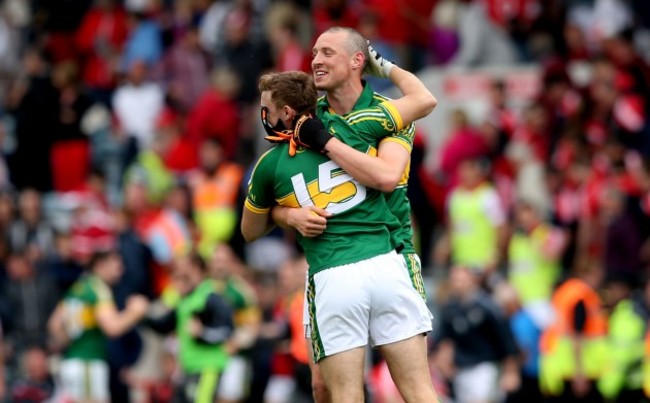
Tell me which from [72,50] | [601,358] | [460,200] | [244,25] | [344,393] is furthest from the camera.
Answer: [72,50]

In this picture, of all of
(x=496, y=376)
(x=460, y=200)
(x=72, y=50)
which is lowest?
(x=496, y=376)

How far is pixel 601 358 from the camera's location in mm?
15812

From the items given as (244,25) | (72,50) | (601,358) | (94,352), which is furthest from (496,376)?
(72,50)

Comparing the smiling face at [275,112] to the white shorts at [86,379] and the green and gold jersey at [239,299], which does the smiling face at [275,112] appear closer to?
the green and gold jersey at [239,299]

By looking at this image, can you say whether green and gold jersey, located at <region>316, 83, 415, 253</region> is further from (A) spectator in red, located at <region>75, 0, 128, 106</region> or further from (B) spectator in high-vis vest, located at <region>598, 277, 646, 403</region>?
(A) spectator in red, located at <region>75, 0, 128, 106</region>

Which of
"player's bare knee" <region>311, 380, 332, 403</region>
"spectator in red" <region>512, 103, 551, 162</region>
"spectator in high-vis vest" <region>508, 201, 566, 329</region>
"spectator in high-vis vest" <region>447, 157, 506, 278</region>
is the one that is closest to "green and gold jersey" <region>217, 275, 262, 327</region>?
"spectator in high-vis vest" <region>447, 157, 506, 278</region>

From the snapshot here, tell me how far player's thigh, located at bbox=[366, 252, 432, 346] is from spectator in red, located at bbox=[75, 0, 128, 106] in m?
14.2

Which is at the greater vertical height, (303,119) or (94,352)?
(303,119)

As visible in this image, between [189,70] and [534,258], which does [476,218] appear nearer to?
[534,258]

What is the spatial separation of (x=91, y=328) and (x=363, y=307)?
27.3ft

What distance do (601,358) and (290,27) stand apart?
6454 mm

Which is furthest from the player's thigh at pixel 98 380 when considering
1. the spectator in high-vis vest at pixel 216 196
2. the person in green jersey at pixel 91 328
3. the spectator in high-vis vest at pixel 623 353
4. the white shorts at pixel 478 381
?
the spectator in high-vis vest at pixel 623 353

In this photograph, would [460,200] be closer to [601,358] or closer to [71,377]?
[601,358]

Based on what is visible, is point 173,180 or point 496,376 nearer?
point 496,376
